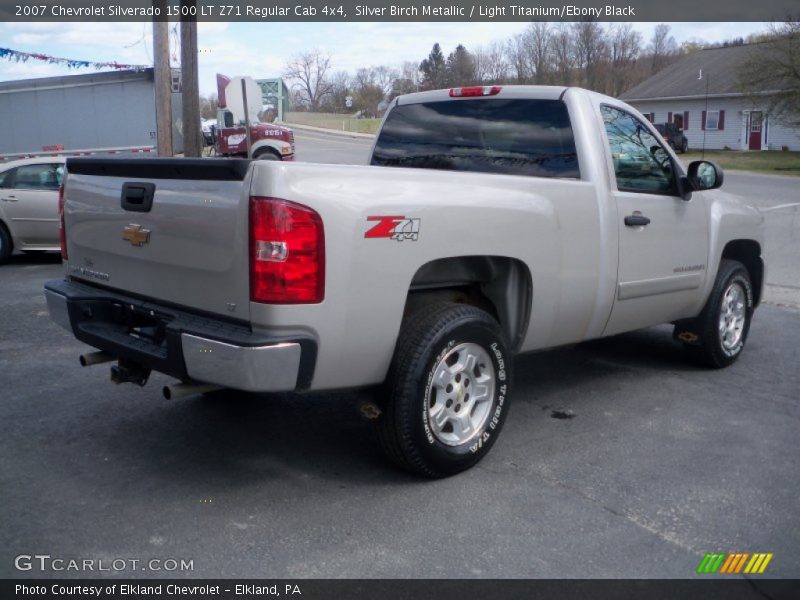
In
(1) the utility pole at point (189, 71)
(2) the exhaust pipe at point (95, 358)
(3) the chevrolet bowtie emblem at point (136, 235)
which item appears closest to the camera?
(3) the chevrolet bowtie emblem at point (136, 235)

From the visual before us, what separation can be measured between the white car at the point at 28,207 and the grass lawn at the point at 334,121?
4759 cm

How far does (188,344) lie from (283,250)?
0.63 m

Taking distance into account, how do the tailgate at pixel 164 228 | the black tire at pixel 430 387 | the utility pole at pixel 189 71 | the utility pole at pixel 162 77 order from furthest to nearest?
the utility pole at pixel 162 77
the utility pole at pixel 189 71
the black tire at pixel 430 387
the tailgate at pixel 164 228

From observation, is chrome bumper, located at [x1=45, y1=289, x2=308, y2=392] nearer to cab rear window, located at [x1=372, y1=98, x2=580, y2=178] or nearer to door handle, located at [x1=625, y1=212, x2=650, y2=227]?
cab rear window, located at [x1=372, y1=98, x2=580, y2=178]

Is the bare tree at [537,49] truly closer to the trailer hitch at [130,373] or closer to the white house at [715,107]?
the white house at [715,107]

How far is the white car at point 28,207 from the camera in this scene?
12.0 meters

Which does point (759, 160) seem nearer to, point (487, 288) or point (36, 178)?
point (36, 178)

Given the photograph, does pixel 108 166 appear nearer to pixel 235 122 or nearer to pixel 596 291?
pixel 596 291

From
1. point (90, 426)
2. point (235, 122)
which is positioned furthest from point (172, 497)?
point (235, 122)

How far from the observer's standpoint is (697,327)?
6.25 meters

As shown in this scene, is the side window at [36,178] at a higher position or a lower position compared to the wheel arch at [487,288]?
higher

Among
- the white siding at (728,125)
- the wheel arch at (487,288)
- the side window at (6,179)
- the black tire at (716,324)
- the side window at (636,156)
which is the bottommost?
the black tire at (716,324)

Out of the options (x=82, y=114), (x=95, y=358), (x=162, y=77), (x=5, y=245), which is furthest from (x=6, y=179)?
(x=82, y=114)

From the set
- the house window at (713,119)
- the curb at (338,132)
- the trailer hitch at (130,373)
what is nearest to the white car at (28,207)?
the trailer hitch at (130,373)
